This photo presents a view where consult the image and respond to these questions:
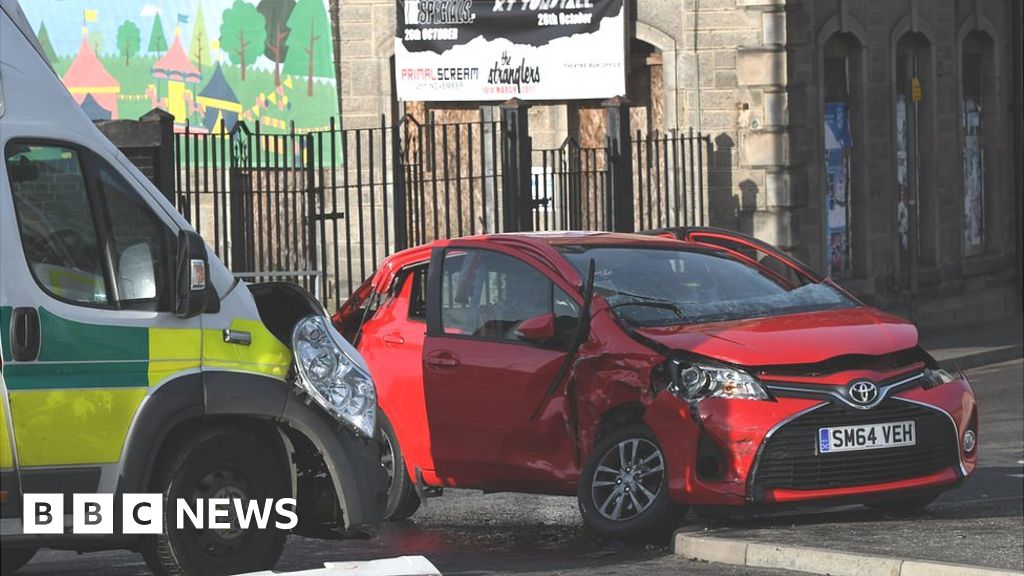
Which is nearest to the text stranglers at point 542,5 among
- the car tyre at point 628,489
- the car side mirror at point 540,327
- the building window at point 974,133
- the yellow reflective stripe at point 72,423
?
the building window at point 974,133

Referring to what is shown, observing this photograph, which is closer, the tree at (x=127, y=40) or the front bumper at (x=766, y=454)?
the front bumper at (x=766, y=454)

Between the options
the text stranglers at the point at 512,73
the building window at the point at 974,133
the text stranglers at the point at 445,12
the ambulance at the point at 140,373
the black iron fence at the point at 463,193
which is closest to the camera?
the ambulance at the point at 140,373

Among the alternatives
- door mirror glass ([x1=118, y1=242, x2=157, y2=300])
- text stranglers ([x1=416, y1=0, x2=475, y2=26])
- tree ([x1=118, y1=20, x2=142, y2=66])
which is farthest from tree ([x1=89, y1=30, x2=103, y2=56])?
door mirror glass ([x1=118, y1=242, x2=157, y2=300])

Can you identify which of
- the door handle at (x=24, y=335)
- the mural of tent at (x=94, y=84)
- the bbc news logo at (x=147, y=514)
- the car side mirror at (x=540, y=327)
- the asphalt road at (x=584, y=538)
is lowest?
the asphalt road at (x=584, y=538)

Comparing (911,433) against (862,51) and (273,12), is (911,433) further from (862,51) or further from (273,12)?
(273,12)

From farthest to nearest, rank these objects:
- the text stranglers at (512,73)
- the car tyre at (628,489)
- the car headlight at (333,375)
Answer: the text stranglers at (512,73), the car tyre at (628,489), the car headlight at (333,375)

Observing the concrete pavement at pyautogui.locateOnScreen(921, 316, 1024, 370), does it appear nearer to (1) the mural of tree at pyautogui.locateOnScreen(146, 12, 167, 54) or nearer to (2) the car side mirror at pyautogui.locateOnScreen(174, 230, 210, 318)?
(1) the mural of tree at pyautogui.locateOnScreen(146, 12, 167, 54)

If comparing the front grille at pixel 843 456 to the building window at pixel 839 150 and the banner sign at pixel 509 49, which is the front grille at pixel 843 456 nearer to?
the banner sign at pixel 509 49

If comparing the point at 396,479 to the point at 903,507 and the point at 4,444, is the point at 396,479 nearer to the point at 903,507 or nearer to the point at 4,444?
the point at 903,507

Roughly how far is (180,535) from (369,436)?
0.94m

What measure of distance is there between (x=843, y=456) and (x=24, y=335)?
168 inches

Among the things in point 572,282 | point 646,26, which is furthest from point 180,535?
point 646,26

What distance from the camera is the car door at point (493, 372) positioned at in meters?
11.2

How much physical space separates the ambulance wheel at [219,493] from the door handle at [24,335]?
0.78m
